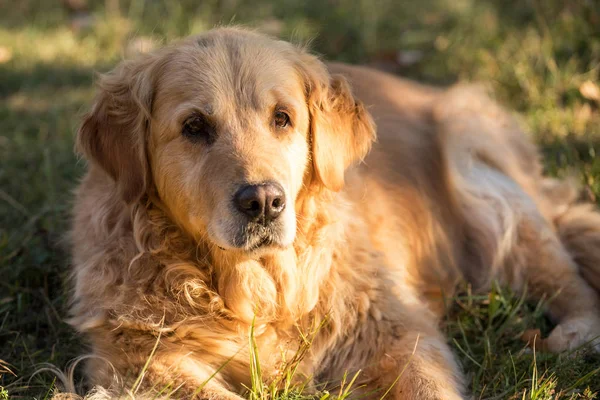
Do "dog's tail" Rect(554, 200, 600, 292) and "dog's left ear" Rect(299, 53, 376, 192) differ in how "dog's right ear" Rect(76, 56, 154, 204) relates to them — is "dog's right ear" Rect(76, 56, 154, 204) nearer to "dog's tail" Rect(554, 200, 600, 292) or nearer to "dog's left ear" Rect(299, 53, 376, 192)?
"dog's left ear" Rect(299, 53, 376, 192)

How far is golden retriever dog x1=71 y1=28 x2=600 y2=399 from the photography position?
3195 millimetres

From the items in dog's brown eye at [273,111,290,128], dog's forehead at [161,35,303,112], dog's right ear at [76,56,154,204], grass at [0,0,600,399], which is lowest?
grass at [0,0,600,399]

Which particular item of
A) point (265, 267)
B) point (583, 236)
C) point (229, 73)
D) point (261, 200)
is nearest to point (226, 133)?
point (229, 73)

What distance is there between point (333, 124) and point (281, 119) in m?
0.31

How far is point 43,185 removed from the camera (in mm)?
5371

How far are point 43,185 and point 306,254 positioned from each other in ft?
8.58

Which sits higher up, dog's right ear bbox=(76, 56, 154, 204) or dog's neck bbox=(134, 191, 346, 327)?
dog's right ear bbox=(76, 56, 154, 204)

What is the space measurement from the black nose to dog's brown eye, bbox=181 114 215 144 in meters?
0.40

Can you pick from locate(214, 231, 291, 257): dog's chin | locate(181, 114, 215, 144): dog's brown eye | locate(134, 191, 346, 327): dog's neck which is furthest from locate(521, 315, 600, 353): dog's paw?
locate(181, 114, 215, 144): dog's brown eye

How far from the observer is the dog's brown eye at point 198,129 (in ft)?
10.8

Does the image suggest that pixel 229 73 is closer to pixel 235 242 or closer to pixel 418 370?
pixel 235 242

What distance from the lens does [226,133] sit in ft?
10.6

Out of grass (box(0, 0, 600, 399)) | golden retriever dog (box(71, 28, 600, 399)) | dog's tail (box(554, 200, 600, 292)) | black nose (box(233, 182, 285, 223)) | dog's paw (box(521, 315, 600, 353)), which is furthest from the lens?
dog's tail (box(554, 200, 600, 292))

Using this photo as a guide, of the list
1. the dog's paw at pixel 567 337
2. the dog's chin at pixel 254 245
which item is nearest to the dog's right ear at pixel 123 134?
the dog's chin at pixel 254 245
